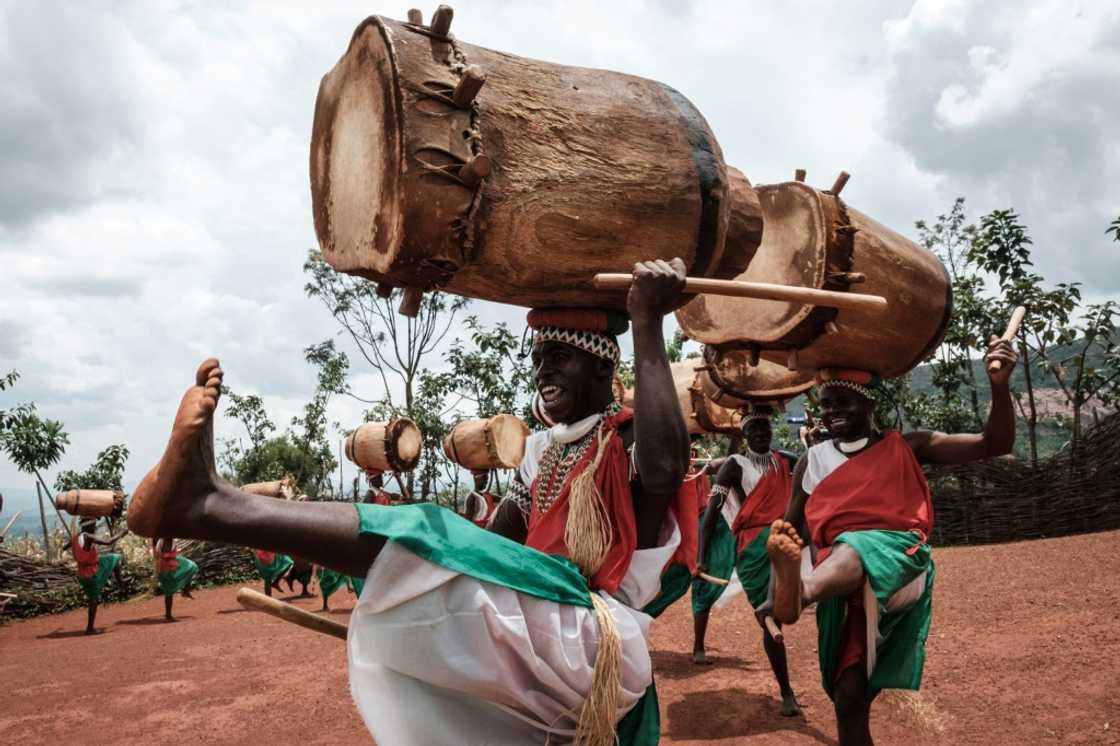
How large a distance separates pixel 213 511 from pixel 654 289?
3.50ft

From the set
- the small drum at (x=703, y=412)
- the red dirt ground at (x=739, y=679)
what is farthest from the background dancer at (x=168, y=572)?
the small drum at (x=703, y=412)

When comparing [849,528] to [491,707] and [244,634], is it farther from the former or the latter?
[244,634]

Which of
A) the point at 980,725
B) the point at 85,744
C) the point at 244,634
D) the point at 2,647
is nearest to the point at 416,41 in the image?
the point at 980,725

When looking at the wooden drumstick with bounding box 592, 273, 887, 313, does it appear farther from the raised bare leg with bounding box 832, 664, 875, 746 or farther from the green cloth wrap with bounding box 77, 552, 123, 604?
the green cloth wrap with bounding box 77, 552, 123, 604

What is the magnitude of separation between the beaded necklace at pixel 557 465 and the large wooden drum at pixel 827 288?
1125mm

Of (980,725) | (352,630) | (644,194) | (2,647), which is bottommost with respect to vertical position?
(2,647)

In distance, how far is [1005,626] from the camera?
6723 millimetres

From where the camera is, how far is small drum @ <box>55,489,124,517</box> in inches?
456

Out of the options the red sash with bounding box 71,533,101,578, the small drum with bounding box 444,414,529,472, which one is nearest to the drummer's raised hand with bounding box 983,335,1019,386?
the small drum with bounding box 444,414,529,472

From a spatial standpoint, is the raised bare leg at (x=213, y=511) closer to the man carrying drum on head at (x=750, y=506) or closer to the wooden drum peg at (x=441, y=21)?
the wooden drum peg at (x=441, y=21)

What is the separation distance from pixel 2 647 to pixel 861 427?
1110 cm

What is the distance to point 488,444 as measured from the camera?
35.1ft

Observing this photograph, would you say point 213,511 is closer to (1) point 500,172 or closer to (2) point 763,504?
(1) point 500,172

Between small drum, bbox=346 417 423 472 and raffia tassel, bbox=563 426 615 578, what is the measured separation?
32.5 feet
